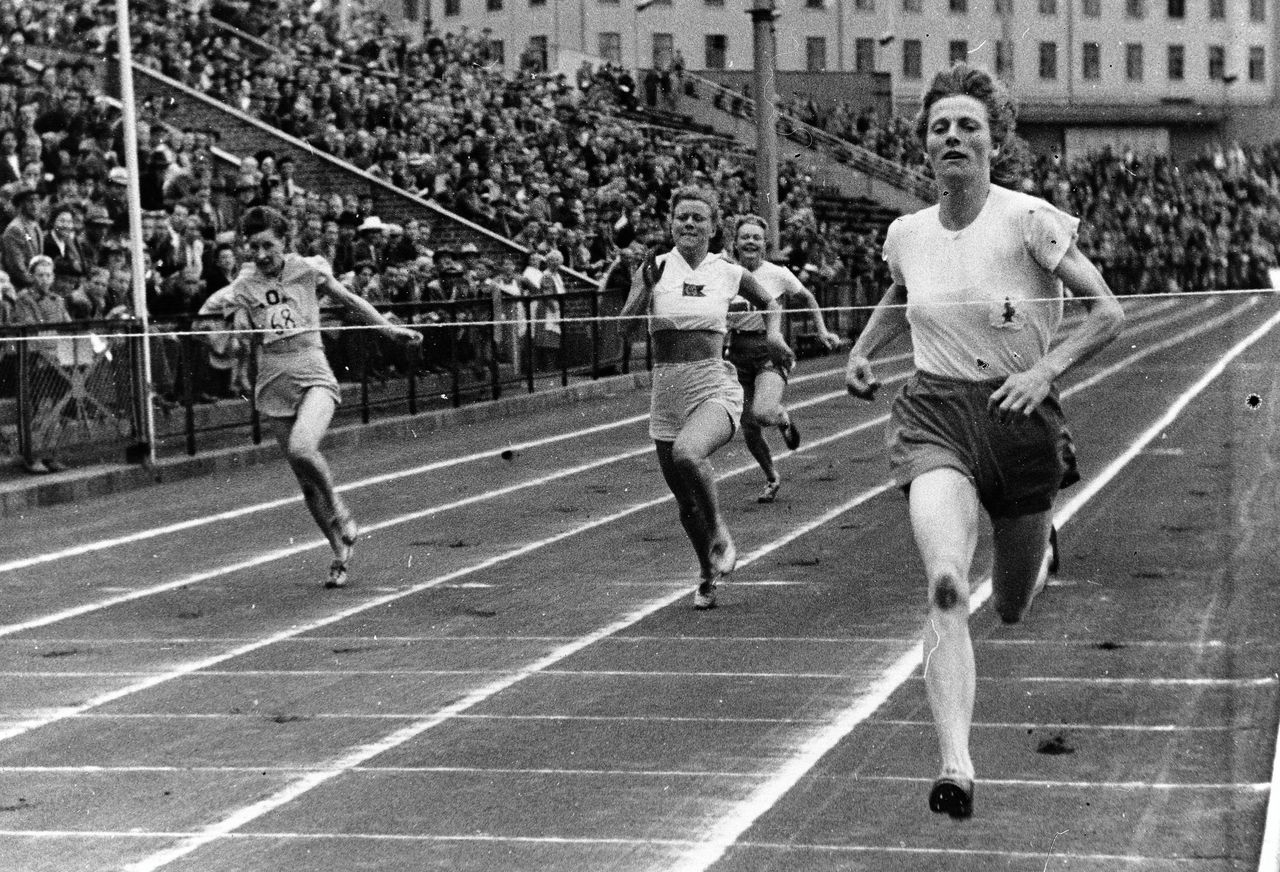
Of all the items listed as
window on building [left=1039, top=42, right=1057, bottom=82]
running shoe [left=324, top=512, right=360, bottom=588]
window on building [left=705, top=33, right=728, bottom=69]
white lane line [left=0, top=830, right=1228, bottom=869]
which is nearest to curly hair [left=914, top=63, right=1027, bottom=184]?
white lane line [left=0, top=830, right=1228, bottom=869]

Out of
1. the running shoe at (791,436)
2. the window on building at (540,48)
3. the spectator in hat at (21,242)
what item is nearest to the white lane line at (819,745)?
the running shoe at (791,436)

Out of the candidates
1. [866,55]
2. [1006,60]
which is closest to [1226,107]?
[1006,60]

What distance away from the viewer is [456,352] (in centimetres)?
2069

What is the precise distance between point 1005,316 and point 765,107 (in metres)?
16.3

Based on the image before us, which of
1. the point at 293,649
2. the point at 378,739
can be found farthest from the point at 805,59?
the point at 378,739

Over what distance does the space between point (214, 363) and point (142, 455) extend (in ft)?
3.18

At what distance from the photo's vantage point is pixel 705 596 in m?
11.1

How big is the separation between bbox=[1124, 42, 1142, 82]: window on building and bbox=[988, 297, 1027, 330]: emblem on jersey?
3668 millimetres

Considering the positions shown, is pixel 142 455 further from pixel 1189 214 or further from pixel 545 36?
pixel 545 36

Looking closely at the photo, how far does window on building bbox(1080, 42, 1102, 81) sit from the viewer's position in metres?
9.59

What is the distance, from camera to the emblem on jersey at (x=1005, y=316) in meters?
6.91

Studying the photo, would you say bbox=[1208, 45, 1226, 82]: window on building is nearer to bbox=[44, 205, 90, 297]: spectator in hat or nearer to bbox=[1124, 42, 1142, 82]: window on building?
bbox=[1124, 42, 1142, 82]: window on building

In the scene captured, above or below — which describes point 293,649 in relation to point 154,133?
below

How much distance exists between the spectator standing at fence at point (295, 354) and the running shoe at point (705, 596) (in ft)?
7.26
